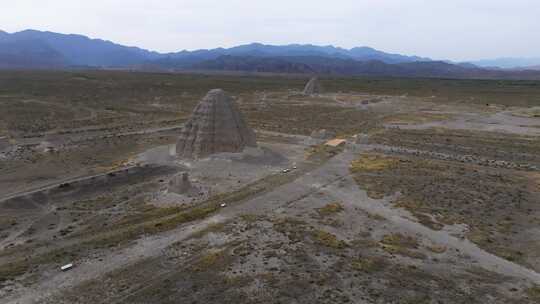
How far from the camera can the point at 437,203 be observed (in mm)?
31719

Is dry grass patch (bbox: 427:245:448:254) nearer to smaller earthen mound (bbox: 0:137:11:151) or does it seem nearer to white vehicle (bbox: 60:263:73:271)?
white vehicle (bbox: 60:263:73:271)

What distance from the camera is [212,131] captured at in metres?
44.2

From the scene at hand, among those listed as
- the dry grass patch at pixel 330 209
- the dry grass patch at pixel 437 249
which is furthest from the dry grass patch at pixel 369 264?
the dry grass patch at pixel 330 209

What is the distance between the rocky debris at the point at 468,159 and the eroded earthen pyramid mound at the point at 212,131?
A: 65.3 ft

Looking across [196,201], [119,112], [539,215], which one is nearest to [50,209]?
[196,201]

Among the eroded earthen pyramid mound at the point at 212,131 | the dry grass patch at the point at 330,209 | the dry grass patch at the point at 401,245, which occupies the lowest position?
the dry grass patch at the point at 401,245

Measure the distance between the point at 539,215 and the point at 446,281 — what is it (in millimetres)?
14786

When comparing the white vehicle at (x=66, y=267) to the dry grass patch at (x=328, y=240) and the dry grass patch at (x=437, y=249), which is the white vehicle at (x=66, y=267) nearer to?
the dry grass patch at (x=328, y=240)

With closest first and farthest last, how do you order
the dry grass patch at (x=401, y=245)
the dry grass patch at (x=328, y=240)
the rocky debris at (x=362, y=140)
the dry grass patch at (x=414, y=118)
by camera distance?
the dry grass patch at (x=401, y=245), the dry grass patch at (x=328, y=240), the rocky debris at (x=362, y=140), the dry grass patch at (x=414, y=118)

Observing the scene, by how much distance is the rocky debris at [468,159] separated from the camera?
145ft

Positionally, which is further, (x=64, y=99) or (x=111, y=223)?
(x=64, y=99)

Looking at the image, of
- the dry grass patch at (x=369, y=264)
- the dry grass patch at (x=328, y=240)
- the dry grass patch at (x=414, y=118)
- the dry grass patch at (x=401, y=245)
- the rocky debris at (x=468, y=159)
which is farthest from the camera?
the dry grass patch at (x=414, y=118)

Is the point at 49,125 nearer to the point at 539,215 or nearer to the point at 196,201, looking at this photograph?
the point at 196,201

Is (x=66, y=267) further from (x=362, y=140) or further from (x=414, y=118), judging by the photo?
(x=414, y=118)
